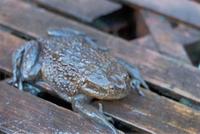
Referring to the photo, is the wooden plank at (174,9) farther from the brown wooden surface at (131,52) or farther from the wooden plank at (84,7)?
the brown wooden surface at (131,52)

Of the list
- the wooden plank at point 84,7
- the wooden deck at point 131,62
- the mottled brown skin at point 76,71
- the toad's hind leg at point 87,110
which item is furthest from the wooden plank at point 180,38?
the toad's hind leg at point 87,110

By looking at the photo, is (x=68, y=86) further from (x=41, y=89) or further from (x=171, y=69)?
(x=171, y=69)

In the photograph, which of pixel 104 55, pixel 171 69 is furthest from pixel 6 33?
pixel 171 69

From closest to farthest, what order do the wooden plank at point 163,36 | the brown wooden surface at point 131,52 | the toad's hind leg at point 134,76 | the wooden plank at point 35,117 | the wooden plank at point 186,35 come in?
the wooden plank at point 35,117 → the toad's hind leg at point 134,76 → the brown wooden surface at point 131,52 → the wooden plank at point 163,36 → the wooden plank at point 186,35

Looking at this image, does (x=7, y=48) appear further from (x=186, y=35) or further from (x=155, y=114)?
(x=186, y=35)

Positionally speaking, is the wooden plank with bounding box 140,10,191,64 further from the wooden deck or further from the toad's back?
the toad's back

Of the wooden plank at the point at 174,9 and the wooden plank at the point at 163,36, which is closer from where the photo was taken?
the wooden plank at the point at 163,36
